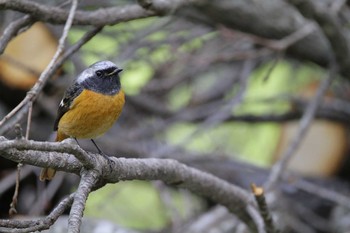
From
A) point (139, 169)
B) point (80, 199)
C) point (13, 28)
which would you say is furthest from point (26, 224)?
point (13, 28)

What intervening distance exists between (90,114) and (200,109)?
307 cm

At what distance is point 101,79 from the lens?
12.9 feet

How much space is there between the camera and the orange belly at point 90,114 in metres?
3.76

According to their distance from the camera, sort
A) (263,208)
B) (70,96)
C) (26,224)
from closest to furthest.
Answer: (26,224) → (263,208) → (70,96)

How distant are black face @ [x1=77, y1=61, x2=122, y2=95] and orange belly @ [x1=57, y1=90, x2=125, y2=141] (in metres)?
0.05

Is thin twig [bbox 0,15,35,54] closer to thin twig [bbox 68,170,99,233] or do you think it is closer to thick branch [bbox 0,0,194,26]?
thick branch [bbox 0,0,194,26]

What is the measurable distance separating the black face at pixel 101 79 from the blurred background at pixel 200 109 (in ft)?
2.86

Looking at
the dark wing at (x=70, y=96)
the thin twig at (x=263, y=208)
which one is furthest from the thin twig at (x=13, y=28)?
the thin twig at (x=263, y=208)

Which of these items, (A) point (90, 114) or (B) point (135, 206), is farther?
(B) point (135, 206)

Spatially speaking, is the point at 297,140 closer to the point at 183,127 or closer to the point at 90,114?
the point at 90,114

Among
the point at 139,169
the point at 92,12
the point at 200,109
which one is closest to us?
the point at 139,169

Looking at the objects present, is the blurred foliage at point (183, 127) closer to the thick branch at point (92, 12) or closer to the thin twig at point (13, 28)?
the thick branch at point (92, 12)

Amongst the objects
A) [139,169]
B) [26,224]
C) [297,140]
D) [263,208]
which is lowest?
[297,140]

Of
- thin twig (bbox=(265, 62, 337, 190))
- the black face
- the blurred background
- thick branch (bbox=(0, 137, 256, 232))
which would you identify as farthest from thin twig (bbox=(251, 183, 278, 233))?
the blurred background
